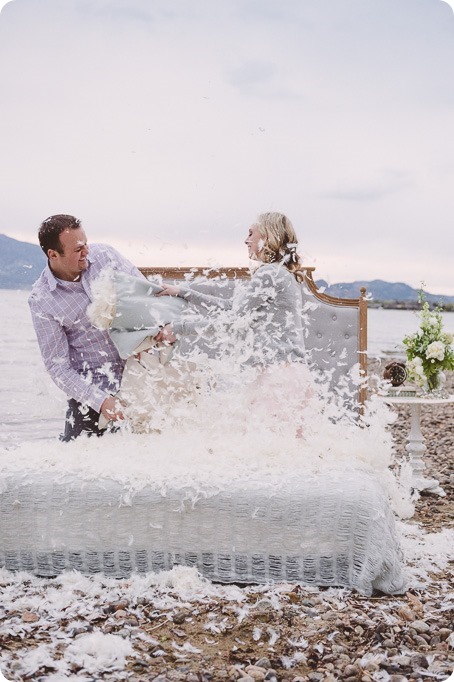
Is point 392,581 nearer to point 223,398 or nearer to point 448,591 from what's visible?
point 448,591

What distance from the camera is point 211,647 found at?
2.43 metres

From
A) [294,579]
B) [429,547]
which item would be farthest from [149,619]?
[429,547]

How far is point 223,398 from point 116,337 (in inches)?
22.3

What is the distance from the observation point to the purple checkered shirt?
3641 millimetres

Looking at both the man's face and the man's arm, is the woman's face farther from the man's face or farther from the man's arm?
the man's arm

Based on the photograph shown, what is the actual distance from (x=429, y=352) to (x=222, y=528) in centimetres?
281

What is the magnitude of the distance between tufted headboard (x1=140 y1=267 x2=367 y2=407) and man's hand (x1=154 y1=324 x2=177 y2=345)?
7.94 feet

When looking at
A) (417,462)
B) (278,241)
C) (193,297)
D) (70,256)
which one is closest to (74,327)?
(70,256)

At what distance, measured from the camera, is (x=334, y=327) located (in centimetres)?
596

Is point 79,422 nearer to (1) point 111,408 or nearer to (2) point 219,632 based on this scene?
(1) point 111,408

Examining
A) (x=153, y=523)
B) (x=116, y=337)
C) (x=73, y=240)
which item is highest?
(x=73, y=240)

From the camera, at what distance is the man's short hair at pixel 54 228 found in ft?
11.4

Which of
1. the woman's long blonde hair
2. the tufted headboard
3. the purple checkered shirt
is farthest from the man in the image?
the tufted headboard

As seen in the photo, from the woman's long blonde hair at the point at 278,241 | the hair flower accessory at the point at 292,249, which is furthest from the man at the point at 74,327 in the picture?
the hair flower accessory at the point at 292,249
